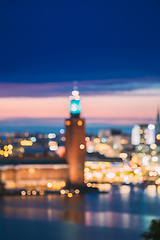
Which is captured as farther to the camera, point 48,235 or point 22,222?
point 22,222

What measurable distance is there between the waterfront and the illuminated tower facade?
1473mm

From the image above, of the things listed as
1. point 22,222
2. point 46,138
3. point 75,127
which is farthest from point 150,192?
point 46,138

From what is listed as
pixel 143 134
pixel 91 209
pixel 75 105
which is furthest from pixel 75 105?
pixel 143 134

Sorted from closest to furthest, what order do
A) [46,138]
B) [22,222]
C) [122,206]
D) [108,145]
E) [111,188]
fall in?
1. [22,222]
2. [122,206]
3. [111,188]
4. [108,145]
5. [46,138]

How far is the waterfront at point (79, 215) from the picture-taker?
1479cm

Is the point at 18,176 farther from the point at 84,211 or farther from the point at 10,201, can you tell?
the point at 84,211

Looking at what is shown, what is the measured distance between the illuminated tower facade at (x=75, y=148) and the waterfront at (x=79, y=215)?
147 centimetres

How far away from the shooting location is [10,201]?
19.7m

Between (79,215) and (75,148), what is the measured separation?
6.01 m

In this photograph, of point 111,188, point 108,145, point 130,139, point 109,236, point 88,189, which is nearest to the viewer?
point 109,236

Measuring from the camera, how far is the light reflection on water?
16547mm

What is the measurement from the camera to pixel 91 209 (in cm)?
1845

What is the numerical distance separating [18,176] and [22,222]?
675cm

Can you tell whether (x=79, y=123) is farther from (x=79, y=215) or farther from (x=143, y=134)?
(x=143, y=134)
